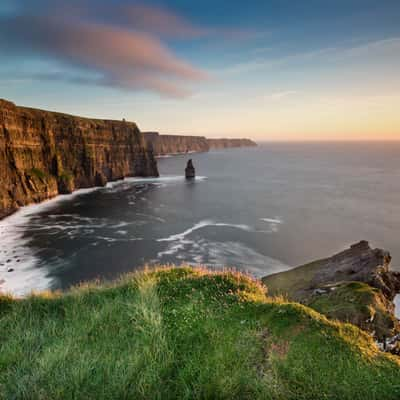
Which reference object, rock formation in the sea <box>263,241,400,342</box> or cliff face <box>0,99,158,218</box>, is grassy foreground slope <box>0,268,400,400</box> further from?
cliff face <box>0,99,158,218</box>

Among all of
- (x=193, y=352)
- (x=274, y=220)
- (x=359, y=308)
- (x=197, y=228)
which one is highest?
(x=193, y=352)

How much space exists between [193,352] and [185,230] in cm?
3340

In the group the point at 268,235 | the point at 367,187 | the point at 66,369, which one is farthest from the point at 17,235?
the point at 367,187

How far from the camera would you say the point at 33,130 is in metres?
57.8

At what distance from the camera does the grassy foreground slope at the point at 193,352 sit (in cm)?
457

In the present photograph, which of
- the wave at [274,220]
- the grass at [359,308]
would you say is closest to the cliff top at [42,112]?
the wave at [274,220]

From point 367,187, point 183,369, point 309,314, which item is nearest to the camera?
point 183,369

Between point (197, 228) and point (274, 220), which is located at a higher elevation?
point (197, 228)

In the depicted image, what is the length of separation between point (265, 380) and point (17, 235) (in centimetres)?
4039

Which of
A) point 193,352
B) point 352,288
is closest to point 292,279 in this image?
point 352,288

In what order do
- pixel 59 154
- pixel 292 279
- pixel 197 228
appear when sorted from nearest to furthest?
pixel 292 279 < pixel 197 228 < pixel 59 154

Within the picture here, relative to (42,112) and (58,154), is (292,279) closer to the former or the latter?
(58,154)

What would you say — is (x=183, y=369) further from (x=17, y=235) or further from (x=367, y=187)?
(x=367, y=187)

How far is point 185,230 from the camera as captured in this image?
38781 mm
